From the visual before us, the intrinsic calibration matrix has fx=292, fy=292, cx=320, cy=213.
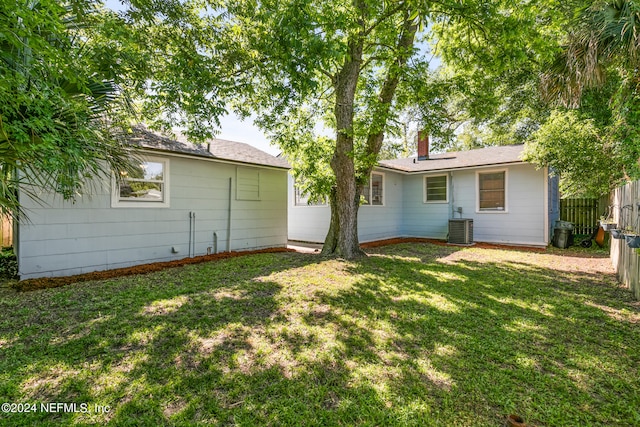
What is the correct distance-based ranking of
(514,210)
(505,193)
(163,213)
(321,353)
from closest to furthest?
(321,353), (163,213), (514,210), (505,193)

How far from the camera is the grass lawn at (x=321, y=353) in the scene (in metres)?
2.15

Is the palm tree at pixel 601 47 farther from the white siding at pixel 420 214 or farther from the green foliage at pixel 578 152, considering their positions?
the white siding at pixel 420 214

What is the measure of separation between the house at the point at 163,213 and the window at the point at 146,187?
0.02 m

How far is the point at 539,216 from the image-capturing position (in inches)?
398

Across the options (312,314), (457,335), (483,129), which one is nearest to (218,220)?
(312,314)

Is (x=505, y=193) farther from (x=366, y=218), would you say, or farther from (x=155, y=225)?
(x=155, y=225)

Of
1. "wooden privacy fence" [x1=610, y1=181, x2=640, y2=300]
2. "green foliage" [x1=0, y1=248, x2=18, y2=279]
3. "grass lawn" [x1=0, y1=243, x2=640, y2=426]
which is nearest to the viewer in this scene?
"grass lawn" [x1=0, y1=243, x2=640, y2=426]

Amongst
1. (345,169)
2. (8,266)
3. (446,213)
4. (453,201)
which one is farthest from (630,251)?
(8,266)

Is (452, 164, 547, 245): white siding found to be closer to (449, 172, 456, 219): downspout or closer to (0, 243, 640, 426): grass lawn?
(449, 172, 456, 219): downspout

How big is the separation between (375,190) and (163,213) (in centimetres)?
790

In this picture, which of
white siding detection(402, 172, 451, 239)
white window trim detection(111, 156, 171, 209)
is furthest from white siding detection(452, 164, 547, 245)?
white window trim detection(111, 156, 171, 209)

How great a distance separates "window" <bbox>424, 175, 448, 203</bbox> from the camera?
488 inches

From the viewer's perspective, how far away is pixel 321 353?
2.94 meters

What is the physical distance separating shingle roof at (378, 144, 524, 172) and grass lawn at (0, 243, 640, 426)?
643cm
